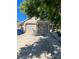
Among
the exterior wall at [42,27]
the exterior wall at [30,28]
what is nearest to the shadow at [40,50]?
the exterior wall at [42,27]

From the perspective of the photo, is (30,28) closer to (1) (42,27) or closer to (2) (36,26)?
(2) (36,26)

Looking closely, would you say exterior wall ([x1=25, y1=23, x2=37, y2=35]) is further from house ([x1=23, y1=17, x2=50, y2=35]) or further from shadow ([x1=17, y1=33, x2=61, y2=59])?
shadow ([x1=17, y1=33, x2=61, y2=59])

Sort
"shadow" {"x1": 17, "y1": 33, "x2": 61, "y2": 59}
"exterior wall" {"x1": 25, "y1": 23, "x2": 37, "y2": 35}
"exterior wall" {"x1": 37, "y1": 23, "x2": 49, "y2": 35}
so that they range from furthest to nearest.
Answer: "exterior wall" {"x1": 25, "y1": 23, "x2": 37, "y2": 35} < "exterior wall" {"x1": 37, "y1": 23, "x2": 49, "y2": 35} < "shadow" {"x1": 17, "y1": 33, "x2": 61, "y2": 59}

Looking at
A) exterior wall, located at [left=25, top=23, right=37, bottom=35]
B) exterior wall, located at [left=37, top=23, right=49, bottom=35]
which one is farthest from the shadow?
exterior wall, located at [left=25, top=23, right=37, bottom=35]

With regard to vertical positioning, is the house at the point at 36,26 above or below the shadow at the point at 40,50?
above

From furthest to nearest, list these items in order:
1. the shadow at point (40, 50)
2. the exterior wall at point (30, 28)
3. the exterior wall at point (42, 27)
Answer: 1. the exterior wall at point (30, 28)
2. the exterior wall at point (42, 27)
3. the shadow at point (40, 50)

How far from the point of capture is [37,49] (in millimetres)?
7750

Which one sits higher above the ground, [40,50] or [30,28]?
[30,28]

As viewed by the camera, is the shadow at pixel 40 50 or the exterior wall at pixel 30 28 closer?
the shadow at pixel 40 50

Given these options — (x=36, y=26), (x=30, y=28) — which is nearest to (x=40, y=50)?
(x=36, y=26)

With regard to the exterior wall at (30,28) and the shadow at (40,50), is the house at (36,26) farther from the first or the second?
the shadow at (40,50)
